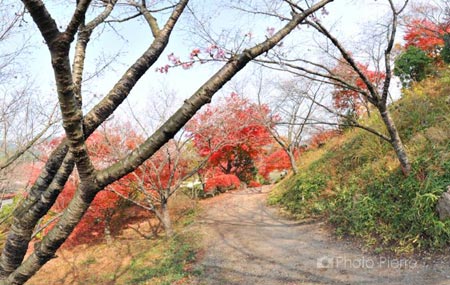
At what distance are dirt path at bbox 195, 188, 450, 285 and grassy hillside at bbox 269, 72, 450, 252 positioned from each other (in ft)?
1.54

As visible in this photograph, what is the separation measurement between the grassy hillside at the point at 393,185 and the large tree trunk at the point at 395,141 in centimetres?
17

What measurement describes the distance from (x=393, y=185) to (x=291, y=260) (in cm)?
272

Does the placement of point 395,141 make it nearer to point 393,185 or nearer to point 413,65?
point 393,185

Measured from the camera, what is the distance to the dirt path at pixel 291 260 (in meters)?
4.30

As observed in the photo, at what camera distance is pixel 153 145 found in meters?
1.60

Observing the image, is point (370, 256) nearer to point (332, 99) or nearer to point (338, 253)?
point (338, 253)

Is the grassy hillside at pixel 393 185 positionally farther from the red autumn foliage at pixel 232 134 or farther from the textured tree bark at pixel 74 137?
the textured tree bark at pixel 74 137

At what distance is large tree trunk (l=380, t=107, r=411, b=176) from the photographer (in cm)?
537

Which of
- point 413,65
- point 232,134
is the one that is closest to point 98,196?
point 232,134

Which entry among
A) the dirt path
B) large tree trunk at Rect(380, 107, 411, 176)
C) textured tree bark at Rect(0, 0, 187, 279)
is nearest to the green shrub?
large tree trunk at Rect(380, 107, 411, 176)

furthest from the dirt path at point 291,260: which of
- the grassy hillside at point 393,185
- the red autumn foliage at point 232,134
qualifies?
the red autumn foliage at point 232,134

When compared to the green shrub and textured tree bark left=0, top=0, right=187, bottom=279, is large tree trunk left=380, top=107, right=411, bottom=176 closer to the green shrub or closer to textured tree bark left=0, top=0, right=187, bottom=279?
textured tree bark left=0, top=0, right=187, bottom=279

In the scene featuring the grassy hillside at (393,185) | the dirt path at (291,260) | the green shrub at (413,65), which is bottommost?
→ the dirt path at (291,260)

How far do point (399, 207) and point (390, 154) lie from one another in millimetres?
1909
